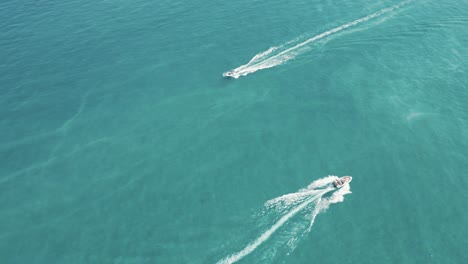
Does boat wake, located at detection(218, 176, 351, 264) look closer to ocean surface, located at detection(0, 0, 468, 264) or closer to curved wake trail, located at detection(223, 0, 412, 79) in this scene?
ocean surface, located at detection(0, 0, 468, 264)

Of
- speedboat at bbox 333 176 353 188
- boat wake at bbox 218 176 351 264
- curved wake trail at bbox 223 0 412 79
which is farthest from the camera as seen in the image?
curved wake trail at bbox 223 0 412 79

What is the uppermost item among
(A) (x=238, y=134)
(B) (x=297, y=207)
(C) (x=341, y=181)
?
(A) (x=238, y=134)

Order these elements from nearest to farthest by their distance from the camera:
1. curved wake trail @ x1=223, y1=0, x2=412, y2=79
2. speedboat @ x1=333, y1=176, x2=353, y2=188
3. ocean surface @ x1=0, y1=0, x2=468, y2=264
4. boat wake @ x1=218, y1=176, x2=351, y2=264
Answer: boat wake @ x1=218, y1=176, x2=351, y2=264, ocean surface @ x1=0, y1=0, x2=468, y2=264, speedboat @ x1=333, y1=176, x2=353, y2=188, curved wake trail @ x1=223, y1=0, x2=412, y2=79

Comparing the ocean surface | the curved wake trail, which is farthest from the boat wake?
the curved wake trail

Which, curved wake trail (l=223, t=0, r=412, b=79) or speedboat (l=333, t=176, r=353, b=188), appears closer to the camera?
speedboat (l=333, t=176, r=353, b=188)

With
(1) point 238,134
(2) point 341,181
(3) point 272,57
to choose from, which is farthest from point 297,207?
(3) point 272,57

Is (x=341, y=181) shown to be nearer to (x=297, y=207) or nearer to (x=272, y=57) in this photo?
(x=297, y=207)

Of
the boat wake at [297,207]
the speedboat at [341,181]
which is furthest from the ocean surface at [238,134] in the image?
the speedboat at [341,181]

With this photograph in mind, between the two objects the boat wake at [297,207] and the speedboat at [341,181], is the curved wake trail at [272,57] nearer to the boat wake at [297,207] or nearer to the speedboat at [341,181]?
the boat wake at [297,207]
